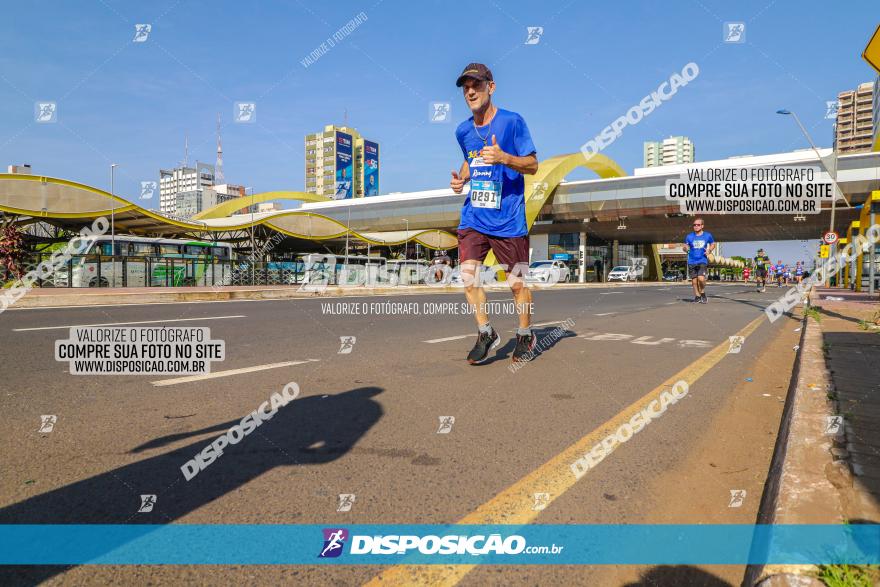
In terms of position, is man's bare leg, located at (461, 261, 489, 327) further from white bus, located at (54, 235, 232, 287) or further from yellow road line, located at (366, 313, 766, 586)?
white bus, located at (54, 235, 232, 287)

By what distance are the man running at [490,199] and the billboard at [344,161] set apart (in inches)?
5903

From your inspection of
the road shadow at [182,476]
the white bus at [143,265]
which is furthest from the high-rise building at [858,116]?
the road shadow at [182,476]

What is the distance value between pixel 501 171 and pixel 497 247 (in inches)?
27.6

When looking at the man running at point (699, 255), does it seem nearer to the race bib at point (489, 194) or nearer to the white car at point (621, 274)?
the race bib at point (489, 194)

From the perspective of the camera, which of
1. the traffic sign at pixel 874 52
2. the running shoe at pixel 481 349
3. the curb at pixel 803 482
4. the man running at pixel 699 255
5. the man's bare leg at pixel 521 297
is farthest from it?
the man running at pixel 699 255

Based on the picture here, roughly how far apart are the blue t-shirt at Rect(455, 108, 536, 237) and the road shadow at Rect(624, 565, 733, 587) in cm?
365

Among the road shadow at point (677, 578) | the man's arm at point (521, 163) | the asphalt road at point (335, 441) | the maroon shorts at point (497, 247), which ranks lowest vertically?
the road shadow at point (677, 578)

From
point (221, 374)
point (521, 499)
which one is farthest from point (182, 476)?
point (221, 374)

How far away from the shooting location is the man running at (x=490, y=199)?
4.80 metres

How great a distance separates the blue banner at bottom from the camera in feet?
4.96

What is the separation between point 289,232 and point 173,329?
27.3 meters

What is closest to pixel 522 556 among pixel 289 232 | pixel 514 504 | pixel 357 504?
pixel 514 504

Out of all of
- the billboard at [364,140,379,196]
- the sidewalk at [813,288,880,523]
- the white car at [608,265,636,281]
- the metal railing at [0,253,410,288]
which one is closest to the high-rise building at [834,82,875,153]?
the white car at [608,265,636,281]

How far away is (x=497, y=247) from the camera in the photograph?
16.7ft
